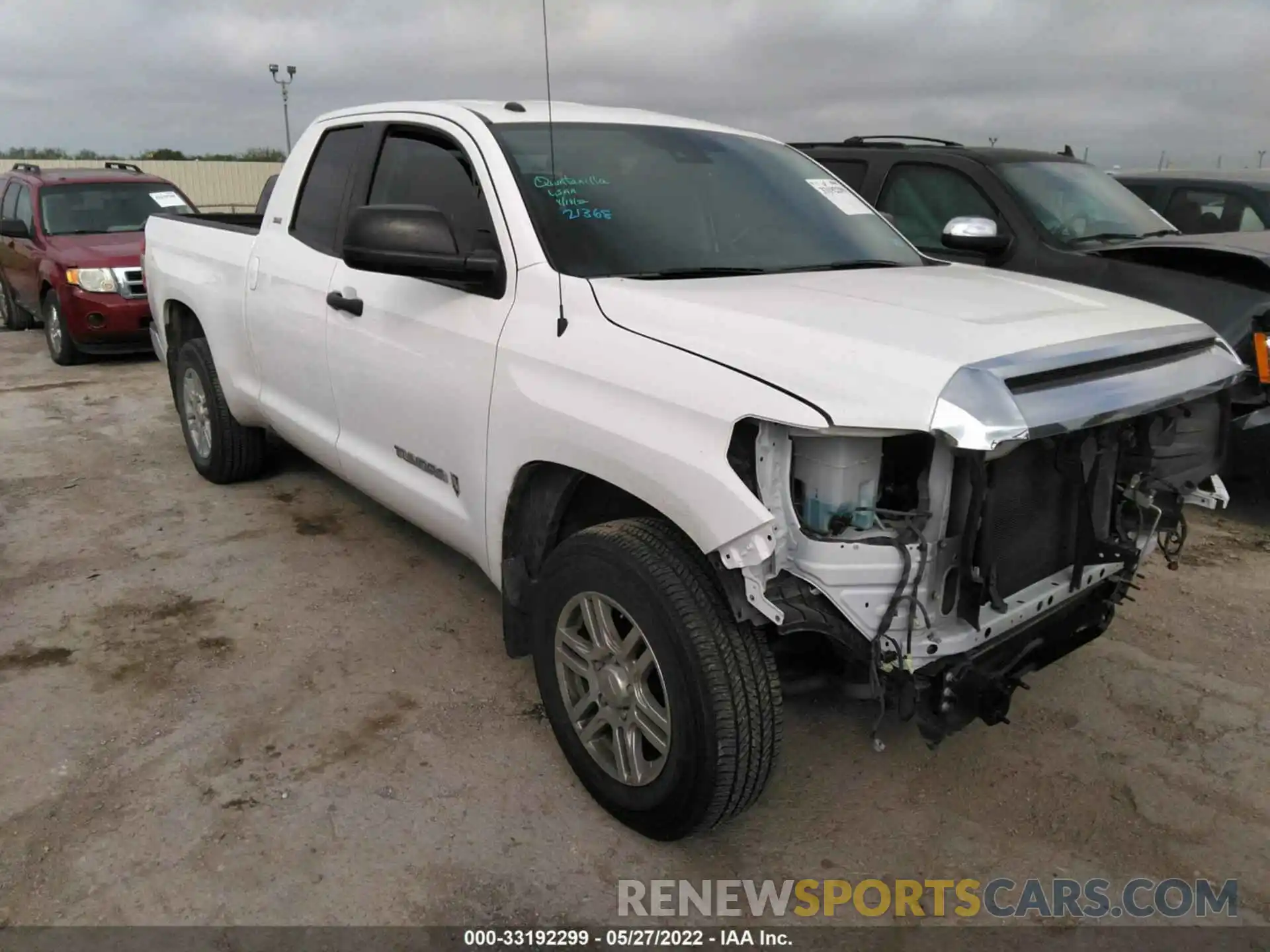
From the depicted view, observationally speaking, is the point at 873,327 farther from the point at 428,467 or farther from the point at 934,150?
the point at 934,150

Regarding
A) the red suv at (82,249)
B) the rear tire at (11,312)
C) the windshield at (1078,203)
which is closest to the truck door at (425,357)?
the windshield at (1078,203)

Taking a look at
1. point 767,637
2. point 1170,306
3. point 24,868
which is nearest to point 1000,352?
point 767,637

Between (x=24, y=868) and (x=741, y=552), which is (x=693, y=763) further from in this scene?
(x=24, y=868)

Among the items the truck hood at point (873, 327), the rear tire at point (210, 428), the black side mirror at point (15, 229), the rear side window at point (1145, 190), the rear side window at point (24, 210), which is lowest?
the rear tire at point (210, 428)

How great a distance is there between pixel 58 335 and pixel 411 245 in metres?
7.74

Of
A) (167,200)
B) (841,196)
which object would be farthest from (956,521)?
(167,200)

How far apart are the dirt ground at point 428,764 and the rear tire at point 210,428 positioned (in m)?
0.85

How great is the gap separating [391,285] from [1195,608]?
348cm

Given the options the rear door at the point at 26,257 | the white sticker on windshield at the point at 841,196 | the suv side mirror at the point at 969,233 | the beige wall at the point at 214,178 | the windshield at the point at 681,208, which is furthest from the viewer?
the beige wall at the point at 214,178

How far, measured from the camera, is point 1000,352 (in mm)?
2113

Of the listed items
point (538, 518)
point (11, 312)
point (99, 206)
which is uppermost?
point (99, 206)

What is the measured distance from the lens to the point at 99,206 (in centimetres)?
940

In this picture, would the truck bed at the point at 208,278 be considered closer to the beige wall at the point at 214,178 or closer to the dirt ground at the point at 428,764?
the dirt ground at the point at 428,764

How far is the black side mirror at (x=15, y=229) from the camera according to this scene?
908 cm
